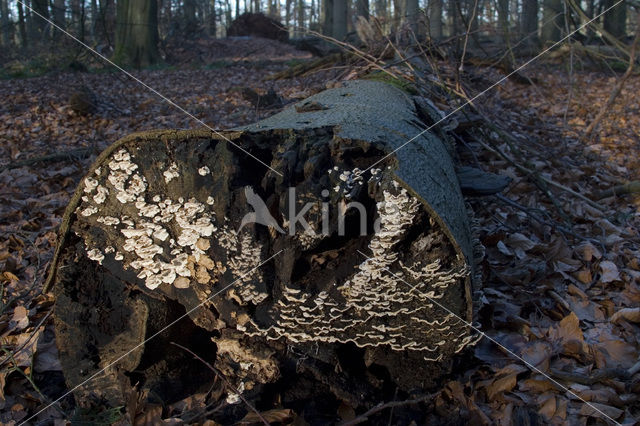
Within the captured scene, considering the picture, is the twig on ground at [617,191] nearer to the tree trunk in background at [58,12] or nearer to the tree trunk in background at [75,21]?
the tree trunk in background at [58,12]

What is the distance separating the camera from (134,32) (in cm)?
1208

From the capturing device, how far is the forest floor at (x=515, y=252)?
226cm

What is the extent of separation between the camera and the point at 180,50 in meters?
15.8

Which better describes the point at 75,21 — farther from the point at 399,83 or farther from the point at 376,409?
the point at 376,409

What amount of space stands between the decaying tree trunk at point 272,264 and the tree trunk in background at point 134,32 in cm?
1112

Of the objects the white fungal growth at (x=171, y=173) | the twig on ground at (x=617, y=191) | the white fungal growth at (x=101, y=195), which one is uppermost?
the white fungal growth at (x=171, y=173)

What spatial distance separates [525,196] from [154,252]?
11.2ft

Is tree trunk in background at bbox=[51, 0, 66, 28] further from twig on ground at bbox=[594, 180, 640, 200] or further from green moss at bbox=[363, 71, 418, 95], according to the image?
twig on ground at bbox=[594, 180, 640, 200]

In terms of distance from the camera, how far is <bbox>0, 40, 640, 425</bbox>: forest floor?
7.43 feet

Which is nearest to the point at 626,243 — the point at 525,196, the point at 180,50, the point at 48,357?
the point at 525,196

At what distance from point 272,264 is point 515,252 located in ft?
6.74

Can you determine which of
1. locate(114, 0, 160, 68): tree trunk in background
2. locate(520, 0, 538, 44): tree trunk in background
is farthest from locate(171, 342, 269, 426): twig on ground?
locate(114, 0, 160, 68): tree trunk in background

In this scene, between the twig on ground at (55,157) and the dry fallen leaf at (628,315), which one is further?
the twig on ground at (55,157)

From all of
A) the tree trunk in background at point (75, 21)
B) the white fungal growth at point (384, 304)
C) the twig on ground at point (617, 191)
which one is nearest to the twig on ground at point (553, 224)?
the twig on ground at point (617, 191)
